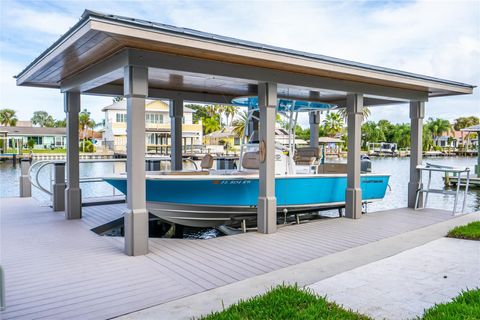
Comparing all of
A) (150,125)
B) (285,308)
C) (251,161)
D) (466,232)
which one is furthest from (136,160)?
(150,125)

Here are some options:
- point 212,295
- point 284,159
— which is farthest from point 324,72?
point 212,295

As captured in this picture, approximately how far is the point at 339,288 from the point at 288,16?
11.1m

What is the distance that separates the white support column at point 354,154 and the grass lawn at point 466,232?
198 centimetres

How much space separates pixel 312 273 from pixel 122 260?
95.7 inches

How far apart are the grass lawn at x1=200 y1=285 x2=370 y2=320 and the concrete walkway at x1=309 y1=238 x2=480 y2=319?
0.28 meters

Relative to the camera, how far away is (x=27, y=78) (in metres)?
7.25

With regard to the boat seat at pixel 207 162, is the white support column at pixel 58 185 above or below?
below

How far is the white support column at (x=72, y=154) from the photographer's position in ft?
26.1

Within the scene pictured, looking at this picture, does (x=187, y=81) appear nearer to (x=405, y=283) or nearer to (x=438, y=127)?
(x=405, y=283)

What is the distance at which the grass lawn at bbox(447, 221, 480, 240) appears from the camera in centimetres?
651

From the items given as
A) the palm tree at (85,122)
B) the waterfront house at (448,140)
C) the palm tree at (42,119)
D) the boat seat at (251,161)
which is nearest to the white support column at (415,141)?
the boat seat at (251,161)

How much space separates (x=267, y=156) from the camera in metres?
7.03

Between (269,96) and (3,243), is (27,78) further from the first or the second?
(269,96)

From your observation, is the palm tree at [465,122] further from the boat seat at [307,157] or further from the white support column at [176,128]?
the white support column at [176,128]
